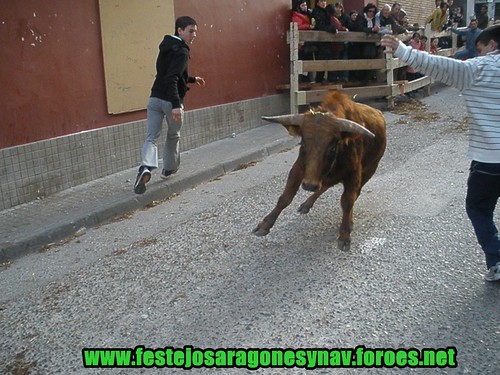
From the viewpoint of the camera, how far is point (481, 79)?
3.86m

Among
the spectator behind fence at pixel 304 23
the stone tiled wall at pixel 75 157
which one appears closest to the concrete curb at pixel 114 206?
the stone tiled wall at pixel 75 157

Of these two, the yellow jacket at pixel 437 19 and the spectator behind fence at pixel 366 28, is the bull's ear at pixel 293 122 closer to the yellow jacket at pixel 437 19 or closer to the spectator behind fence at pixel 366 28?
the spectator behind fence at pixel 366 28

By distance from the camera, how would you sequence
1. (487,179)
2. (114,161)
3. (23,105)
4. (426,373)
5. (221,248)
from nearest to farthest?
(426,373) < (487,179) < (221,248) < (23,105) < (114,161)

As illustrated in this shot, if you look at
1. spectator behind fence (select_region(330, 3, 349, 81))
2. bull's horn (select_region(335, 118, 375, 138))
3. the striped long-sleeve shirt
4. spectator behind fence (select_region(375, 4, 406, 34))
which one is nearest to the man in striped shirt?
the striped long-sleeve shirt

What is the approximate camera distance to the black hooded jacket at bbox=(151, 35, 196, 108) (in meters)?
6.76

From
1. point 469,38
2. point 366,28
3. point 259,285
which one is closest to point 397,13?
point 366,28

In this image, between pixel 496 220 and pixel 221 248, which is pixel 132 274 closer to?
pixel 221 248

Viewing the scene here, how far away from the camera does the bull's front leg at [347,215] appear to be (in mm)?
5012

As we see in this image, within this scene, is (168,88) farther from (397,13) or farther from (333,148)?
(397,13)

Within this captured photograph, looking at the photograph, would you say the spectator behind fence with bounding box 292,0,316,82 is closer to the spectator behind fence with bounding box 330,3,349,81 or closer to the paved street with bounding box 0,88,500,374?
the spectator behind fence with bounding box 330,3,349,81

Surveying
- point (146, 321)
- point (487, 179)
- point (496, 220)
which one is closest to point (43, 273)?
point (146, 321)

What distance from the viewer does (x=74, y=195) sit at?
22.8 ft

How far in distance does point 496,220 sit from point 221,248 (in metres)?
2.68

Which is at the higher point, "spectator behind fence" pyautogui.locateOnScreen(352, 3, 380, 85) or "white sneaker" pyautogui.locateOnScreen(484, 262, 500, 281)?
"spectator behind fence" pyautogui.locateOnScreen(352, 3, 380, 85)
